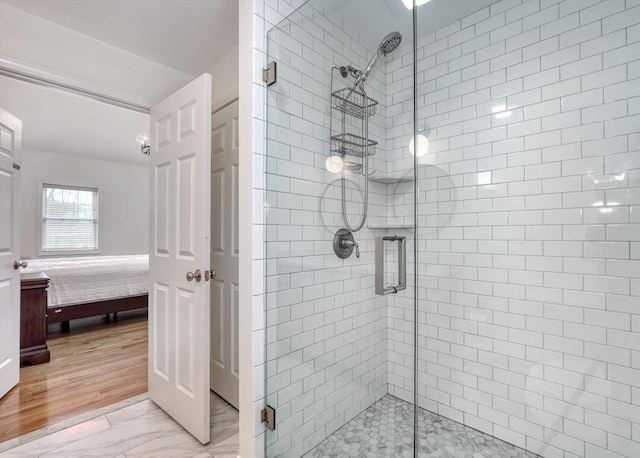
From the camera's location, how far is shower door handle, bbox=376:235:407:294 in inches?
67.0

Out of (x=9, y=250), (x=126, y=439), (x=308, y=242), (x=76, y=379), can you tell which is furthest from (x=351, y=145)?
(x=76, y=379)

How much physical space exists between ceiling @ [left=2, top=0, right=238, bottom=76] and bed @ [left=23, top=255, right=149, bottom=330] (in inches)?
111

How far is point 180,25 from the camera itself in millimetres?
2027

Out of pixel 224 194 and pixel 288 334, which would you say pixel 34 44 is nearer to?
pixel 224 194

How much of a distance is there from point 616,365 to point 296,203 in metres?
1.74

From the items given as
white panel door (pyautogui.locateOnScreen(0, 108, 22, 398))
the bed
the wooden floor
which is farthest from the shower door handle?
the bed

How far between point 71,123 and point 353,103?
4.38 m

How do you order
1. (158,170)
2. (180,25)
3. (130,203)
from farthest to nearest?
1. (130,203)
2. (158,170)
3. (180,25)

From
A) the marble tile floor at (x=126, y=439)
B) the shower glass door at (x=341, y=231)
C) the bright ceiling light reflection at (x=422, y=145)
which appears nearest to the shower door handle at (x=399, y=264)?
the shower glass door at (x=341, y=231)

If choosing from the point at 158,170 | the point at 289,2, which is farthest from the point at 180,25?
the point at 158,170

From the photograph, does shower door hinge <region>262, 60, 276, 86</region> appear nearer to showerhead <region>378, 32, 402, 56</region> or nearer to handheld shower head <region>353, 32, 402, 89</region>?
handheld shower head <region>353, 32, 402, 89</region>

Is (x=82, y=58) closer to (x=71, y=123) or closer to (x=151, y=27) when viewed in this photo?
(x=151, y=27)

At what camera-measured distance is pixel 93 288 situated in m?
3.85

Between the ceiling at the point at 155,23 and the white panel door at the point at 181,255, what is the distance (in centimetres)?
46
